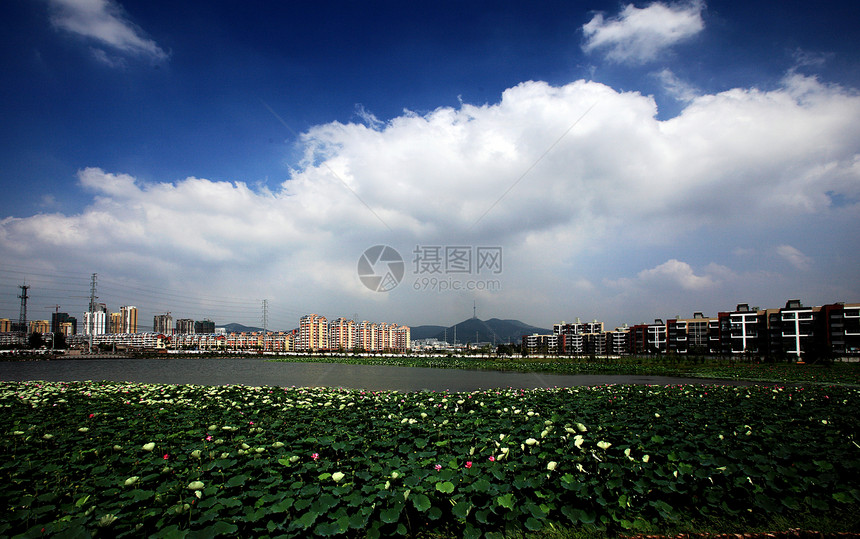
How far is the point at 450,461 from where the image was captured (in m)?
5.01

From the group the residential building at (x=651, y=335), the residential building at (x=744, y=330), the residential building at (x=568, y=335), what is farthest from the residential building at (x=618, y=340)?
the residential building at (x=744, y=330)

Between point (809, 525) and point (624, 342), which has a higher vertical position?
point (809, 525)

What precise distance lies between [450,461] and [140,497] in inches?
131

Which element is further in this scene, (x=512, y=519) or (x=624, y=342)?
(x=624, y=342)

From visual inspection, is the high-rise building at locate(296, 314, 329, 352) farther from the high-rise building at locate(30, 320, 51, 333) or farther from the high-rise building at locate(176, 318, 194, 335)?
the high-rise building at locate(30, 320, 51, 333)

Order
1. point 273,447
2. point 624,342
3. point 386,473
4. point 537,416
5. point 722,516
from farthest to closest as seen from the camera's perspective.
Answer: point 624,342 → point 537,416 → point 273,447 → point 386,473 → point 722,516

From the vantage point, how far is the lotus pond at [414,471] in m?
3.75

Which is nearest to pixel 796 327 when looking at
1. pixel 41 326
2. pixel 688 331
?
pixel 688 331

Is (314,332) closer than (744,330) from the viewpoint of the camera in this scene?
No

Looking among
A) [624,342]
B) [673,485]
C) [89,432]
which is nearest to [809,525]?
[673,485]

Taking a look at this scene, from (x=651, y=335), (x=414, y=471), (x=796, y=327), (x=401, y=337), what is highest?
(x=414, y=471)

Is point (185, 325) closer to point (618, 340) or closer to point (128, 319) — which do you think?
point (128, 319)

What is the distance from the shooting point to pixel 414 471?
468cm

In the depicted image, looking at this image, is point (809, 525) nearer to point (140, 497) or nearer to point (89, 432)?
point (140, 497)
